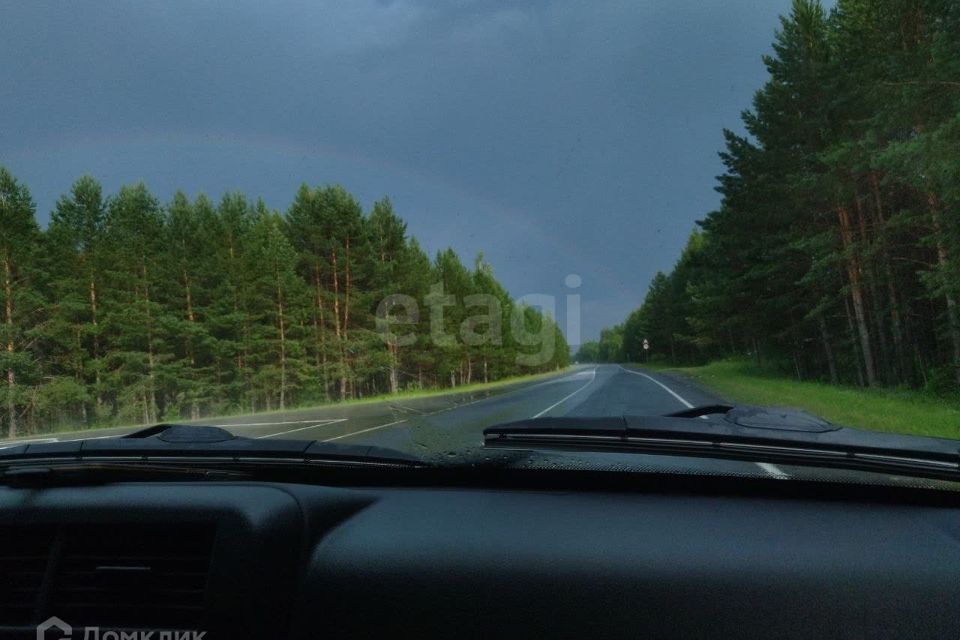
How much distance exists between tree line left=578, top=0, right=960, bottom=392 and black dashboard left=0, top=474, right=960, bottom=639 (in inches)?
515

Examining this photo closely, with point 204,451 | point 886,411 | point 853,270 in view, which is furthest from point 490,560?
point 853,270

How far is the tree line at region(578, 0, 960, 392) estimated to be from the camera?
12.7m

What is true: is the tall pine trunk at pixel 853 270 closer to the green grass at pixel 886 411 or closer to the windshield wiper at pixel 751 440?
the green grass at pixel 886 411

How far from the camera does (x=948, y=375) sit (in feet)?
47.7

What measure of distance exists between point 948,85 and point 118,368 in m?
17.1

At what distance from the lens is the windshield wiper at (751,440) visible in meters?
1.54

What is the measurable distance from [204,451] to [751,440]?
1.75m

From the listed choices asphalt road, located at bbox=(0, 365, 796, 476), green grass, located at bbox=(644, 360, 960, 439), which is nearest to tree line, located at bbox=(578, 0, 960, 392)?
green grass, located at bbox=(644, 360, 960, 439)

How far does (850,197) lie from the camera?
17.5m

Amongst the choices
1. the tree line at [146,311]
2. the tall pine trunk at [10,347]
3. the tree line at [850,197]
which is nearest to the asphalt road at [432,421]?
the tree line at [146,311]

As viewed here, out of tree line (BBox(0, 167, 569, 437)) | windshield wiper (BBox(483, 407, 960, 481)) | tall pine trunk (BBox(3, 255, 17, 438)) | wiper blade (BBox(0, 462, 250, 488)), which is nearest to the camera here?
windshield wiper (BBox(483, 407, 960, 481))

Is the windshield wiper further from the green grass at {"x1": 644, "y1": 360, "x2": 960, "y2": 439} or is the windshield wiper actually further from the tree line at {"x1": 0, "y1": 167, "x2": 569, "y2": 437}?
the tree line at {"x1": 0, "y1": 167, "x2": 569, "y2": 437}

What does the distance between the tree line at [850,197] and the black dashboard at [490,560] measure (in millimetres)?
13079

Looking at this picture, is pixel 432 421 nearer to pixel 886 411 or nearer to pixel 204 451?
pixel 204 451
